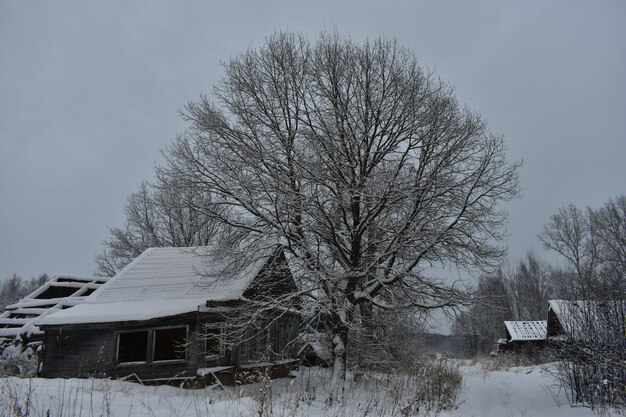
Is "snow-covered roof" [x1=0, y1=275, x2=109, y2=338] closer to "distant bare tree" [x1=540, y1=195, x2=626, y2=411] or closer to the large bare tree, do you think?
the large bare tree

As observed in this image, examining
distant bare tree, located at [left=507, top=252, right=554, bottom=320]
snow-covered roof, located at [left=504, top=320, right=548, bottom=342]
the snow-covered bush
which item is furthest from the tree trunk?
distant bare tree, located at [left=507, top=252, right=554, bottom=320]

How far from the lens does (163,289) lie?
1848cm

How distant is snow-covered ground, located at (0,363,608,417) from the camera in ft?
21.8

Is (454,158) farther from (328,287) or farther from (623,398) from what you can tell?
(623,398)

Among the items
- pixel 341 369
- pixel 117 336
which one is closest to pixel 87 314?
pixel 117 336

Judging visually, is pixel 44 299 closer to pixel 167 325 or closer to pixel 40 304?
pixel 40 304

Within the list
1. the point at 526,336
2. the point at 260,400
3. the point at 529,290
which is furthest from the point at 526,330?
the point at 260,400

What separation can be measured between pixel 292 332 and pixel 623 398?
16121 millimetres

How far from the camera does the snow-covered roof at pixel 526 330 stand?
4322 cm

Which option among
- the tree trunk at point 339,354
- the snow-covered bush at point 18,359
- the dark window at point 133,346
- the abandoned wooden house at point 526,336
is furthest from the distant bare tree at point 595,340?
the abandoned wooden house at point 526,336

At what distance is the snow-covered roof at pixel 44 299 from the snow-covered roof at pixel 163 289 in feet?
12.7

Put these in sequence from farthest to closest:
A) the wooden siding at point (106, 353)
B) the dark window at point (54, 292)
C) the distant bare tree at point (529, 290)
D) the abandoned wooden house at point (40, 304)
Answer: the distant bare tree at point (529, 290), the dark window at point (54, 292), the abandoned wooden house at point (40, 304), the wooden siding at point (106, 353)

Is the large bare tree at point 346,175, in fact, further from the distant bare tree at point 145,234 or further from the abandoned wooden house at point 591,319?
the distant bare tree at point 145,234

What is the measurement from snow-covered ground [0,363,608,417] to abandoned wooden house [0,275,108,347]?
9.22m
